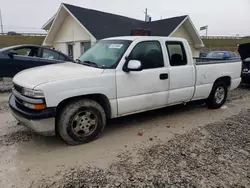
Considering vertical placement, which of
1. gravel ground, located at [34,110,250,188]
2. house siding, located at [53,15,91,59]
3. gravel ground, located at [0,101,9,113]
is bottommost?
gravel ground, located at [34,110,250,188]

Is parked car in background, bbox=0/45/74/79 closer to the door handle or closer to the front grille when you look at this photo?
the front grille

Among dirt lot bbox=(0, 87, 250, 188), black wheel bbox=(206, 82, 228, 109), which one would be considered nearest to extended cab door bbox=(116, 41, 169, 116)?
dirt lot bbox=(0, 87, 250, 188)

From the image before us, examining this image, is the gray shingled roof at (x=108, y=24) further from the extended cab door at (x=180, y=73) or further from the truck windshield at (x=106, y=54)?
the extended cab door at (x=180, y=73)

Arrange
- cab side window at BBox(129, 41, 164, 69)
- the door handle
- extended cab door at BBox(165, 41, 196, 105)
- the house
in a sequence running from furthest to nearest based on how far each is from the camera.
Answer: the house → extended cab door at BBox(165, 41, 196, 105) → the door handle → cab side window at BBox(129, 41, 164, 69)

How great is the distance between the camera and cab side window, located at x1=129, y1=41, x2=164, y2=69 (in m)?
4.27

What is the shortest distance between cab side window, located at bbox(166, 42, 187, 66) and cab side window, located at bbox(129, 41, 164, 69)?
0.29 m

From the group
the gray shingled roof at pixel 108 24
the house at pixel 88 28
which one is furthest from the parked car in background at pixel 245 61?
the gray shingled roof at pixel 108 24

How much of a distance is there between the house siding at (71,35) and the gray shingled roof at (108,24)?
Result: 0.63m

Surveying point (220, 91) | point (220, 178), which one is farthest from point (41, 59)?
point (220, 178)

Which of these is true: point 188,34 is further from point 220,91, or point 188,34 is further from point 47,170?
point 47,170

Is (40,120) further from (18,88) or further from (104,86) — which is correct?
(104,86)

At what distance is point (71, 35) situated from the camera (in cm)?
1600

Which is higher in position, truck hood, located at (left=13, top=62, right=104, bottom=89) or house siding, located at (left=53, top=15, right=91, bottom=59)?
house siding, located at (left=53, top=15, right=91, bottom=59)

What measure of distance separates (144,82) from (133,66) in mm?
499
